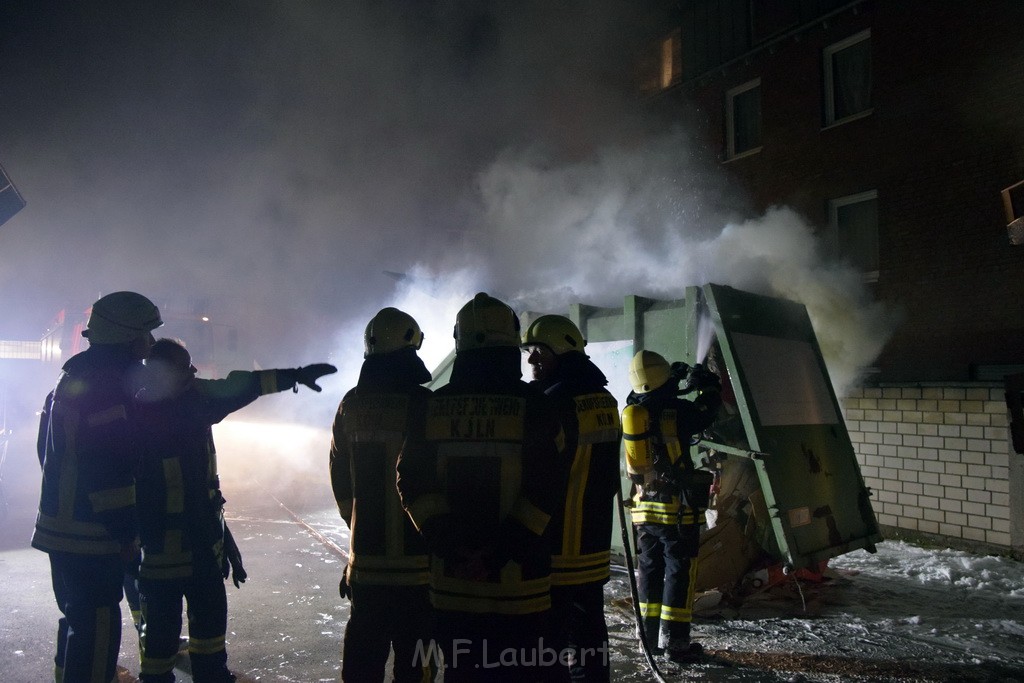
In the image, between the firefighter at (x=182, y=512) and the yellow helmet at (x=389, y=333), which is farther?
the firefighter at (x=182, y=512)

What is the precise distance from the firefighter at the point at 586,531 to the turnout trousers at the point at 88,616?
6.39ft

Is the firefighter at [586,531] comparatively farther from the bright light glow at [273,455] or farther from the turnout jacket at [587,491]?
the bright light glow at [273,455]

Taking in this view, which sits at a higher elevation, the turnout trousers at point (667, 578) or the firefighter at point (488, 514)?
the firefighter at point (488, 514)

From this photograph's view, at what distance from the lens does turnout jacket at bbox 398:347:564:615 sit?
2.15 metres

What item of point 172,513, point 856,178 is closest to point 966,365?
point 856,178

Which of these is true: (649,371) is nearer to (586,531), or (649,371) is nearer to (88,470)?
(586,531)

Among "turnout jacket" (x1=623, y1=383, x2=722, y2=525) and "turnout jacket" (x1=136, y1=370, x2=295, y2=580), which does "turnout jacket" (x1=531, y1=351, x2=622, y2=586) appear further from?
"turnout jacket" (x1=136, y1=370, x2=295, y2=580)

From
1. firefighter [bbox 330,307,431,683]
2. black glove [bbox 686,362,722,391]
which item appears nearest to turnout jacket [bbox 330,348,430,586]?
firefighter [bbox 330,307,431,683]

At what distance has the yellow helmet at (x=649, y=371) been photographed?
437 cm

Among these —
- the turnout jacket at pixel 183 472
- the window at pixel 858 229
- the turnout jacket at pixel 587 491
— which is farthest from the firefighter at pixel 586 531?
the window at pixel 858 229

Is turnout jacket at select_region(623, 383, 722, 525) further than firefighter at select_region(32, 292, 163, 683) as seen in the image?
Yes

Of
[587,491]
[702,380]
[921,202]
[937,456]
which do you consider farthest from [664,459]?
[921,202]

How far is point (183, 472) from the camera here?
10.4ft

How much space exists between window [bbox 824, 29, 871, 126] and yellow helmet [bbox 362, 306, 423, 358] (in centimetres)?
885
